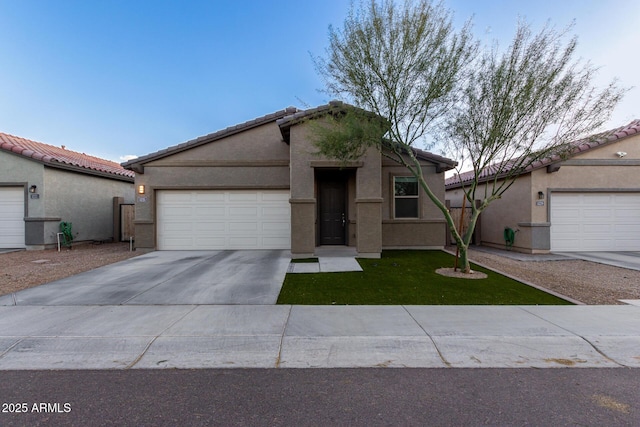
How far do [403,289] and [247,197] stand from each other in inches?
301

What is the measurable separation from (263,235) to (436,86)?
7.83m

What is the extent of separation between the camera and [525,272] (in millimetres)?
8219

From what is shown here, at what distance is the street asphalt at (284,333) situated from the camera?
12.3 ft

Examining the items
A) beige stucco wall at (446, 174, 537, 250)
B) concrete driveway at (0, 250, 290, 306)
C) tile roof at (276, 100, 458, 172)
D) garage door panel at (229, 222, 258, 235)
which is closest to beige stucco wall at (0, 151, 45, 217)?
concrete driveway at (0, 250, 290, 306)

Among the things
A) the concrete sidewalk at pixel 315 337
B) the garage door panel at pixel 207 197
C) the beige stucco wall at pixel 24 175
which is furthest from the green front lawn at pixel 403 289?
the beige stucco wall at pixel 24 175

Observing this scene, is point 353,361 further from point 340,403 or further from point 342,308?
point 342,308

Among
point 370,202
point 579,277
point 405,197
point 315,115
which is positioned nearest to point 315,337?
point 370,202

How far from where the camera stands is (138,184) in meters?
12.1

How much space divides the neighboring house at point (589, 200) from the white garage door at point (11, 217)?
19614 millimetres

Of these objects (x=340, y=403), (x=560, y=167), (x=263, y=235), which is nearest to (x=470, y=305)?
(x=340, y=403)

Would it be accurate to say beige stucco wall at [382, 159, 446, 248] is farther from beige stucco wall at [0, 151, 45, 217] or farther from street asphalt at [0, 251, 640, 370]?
beige stucco wall at [0, 151, 45, 217]

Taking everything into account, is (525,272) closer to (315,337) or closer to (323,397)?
(315,337)

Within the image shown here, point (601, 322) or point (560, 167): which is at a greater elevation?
point (560, 167)

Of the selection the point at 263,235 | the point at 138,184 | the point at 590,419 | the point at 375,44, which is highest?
the point at 375,44
